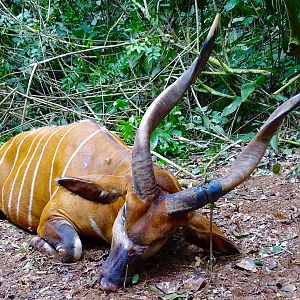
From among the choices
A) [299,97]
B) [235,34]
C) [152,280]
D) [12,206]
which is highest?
[299,97]

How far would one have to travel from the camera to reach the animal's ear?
3.34m

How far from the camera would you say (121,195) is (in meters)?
3.38

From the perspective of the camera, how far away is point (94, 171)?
12.8 feet

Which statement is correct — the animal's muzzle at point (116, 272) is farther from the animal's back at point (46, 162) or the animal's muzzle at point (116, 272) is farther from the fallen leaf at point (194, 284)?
the animal's back at point (46, 162)

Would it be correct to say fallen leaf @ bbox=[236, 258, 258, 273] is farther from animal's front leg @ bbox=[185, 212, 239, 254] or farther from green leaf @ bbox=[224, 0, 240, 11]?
green leaf @ bbox=[224, 0, 240, 11]

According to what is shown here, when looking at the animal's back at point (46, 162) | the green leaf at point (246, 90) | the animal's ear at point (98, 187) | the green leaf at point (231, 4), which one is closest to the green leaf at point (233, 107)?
the green leaf at point (246, 90)

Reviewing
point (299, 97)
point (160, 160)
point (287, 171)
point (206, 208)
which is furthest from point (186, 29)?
point (299, 97)

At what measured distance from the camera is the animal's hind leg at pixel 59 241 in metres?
3.64

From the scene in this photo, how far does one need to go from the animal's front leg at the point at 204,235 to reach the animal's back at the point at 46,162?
53 cm

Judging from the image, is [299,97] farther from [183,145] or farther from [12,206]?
[183,145]

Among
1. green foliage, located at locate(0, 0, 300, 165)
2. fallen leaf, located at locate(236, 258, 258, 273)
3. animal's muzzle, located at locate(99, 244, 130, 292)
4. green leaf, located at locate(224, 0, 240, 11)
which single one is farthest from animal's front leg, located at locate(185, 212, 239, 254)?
green leaf, located at locate(224, 0, 240, 11)

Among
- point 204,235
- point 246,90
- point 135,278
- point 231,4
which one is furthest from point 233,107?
point 135,278

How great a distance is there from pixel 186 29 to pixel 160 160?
1.72 meters

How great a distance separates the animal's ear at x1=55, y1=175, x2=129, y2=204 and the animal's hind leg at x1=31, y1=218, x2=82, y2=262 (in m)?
0.40
